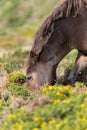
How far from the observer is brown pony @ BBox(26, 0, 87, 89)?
12031mm

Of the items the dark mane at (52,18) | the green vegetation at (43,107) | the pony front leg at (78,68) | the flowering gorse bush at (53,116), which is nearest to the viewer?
the flowering gorse bush at (53,116)

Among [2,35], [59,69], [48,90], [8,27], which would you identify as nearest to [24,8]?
[8,27]

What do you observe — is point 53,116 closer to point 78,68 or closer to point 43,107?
point 43,107

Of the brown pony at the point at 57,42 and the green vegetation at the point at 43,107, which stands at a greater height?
the brown pony at the point at 57,42

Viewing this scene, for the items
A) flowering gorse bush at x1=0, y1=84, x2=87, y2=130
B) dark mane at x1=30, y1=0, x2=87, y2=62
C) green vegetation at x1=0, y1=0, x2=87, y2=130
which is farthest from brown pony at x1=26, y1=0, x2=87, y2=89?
flowering gorse bush at x1=0, y1=84, x2=87, y2=130

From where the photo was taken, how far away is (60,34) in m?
12.3

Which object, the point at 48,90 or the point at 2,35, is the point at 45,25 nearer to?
the point at 48,90

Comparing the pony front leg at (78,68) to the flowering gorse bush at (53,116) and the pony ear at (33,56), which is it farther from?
the flowering gorse bush at (53,116)

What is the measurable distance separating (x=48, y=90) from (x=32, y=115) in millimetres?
1011

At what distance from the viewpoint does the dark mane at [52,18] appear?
11.9m

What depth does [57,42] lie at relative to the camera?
40.9 ft

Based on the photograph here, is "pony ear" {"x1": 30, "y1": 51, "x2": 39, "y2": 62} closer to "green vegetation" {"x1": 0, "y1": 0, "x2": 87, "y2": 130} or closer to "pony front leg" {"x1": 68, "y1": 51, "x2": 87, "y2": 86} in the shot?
"green vegetation" {"x1": 0, "y1": 0, "x2": 87, "y2": 130}

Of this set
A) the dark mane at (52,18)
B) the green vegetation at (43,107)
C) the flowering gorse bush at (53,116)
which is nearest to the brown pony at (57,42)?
the dark mane at (52,18)

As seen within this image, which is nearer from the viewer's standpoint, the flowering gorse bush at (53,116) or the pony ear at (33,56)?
the flowering gorse bush at (53,116)
